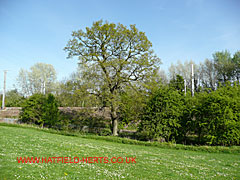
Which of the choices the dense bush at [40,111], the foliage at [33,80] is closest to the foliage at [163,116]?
the dense bush at [40,111]

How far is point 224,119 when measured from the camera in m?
15.3

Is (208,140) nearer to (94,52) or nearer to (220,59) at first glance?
(94,52)

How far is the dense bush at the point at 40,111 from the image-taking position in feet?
78.2

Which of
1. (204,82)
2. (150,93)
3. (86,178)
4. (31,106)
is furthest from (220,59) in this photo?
(86,178)

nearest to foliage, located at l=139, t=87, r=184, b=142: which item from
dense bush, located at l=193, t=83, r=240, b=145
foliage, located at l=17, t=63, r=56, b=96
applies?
dense bush, located at l=193, t=83, r=240, b=145

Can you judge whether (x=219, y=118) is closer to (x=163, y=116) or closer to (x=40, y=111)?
(x=163, y=116)

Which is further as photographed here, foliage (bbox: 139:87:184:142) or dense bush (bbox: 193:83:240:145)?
foliage (bbox: 139:87:184:142)

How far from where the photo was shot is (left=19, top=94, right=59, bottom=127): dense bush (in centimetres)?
2383

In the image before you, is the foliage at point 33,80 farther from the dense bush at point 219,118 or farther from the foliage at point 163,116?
the dense bush at point 219,118

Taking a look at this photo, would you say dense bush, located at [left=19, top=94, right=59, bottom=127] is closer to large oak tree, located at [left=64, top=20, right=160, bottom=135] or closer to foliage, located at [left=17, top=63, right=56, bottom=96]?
large oak tree, located at [left=64, top=20, right=160, bottom=135]

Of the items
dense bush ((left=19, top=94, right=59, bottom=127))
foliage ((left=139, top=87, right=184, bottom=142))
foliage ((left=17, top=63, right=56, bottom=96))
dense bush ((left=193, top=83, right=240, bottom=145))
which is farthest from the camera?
foliage ((left=17, top=63, right=56, bottom=96))

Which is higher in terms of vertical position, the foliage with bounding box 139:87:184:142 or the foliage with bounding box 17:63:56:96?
the foliage with bounding box 17:63:56:96

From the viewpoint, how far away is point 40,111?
80.2 ft

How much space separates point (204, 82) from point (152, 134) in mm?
31313
